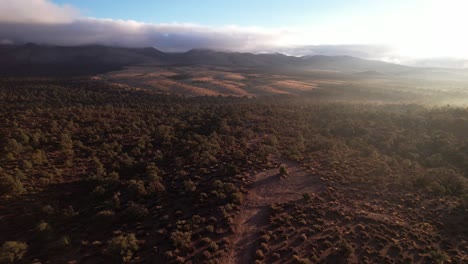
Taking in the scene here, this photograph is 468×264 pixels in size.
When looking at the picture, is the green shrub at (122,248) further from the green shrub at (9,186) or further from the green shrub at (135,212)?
the green shrub at (9,186)

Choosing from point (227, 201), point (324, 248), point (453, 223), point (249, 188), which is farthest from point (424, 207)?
point (227, 201)

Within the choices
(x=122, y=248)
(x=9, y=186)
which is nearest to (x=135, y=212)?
(x=122, y=248)

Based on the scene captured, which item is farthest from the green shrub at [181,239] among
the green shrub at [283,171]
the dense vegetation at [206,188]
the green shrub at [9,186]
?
the green shrub at [9,186]

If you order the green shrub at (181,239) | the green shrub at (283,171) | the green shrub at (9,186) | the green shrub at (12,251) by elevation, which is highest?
the green shrub at (283,171)

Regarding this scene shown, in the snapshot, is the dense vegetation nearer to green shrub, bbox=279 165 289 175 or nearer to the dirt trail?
the dirt trail

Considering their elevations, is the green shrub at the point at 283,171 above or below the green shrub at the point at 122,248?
above

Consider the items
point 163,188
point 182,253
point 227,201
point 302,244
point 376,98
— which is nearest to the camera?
point 182,253

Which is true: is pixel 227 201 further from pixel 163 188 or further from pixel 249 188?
pixel 163 188
